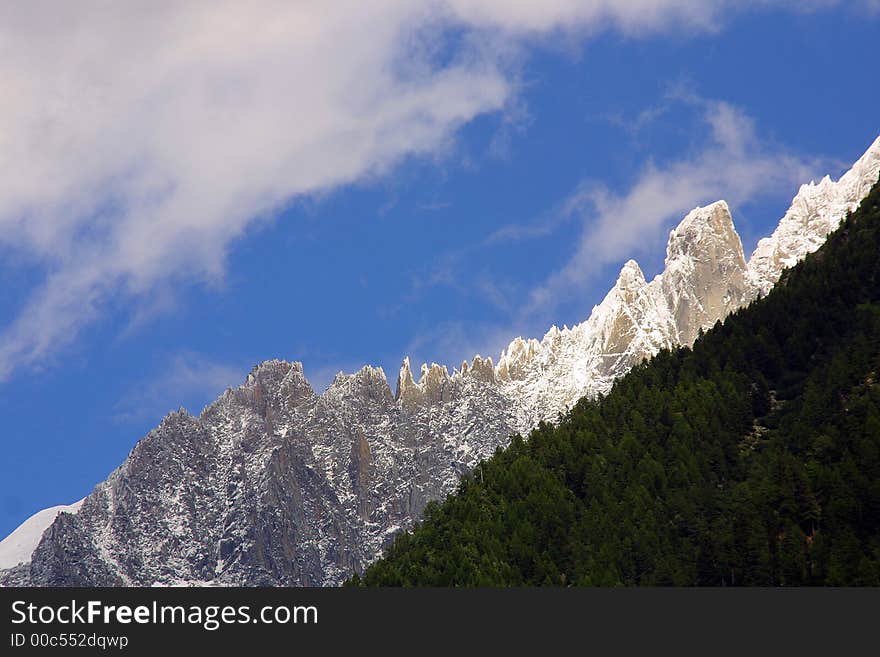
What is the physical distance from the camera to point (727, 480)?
168750 millimetres

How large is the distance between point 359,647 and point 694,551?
240 ft

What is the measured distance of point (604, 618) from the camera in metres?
93.3

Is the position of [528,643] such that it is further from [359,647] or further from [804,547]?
[804,547]

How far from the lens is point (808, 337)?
188 m

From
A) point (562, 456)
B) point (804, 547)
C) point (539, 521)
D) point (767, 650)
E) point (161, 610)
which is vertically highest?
point (562, 456)

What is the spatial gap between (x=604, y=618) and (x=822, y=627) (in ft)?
45.8

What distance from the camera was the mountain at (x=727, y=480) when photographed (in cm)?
14025

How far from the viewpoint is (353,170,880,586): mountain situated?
140250 mm

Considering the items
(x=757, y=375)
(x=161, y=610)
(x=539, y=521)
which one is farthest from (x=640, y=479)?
(x=161, y=610)

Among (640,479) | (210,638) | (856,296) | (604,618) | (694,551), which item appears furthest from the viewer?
(856,296)

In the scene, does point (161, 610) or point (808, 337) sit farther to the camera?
point (808, 337)

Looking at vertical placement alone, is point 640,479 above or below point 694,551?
above

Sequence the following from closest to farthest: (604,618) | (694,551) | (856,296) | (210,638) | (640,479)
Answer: (210,638)
(604,618)
(694,551)
(640,479)
(856,296)

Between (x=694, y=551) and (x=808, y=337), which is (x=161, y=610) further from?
(x=808, y=337)
